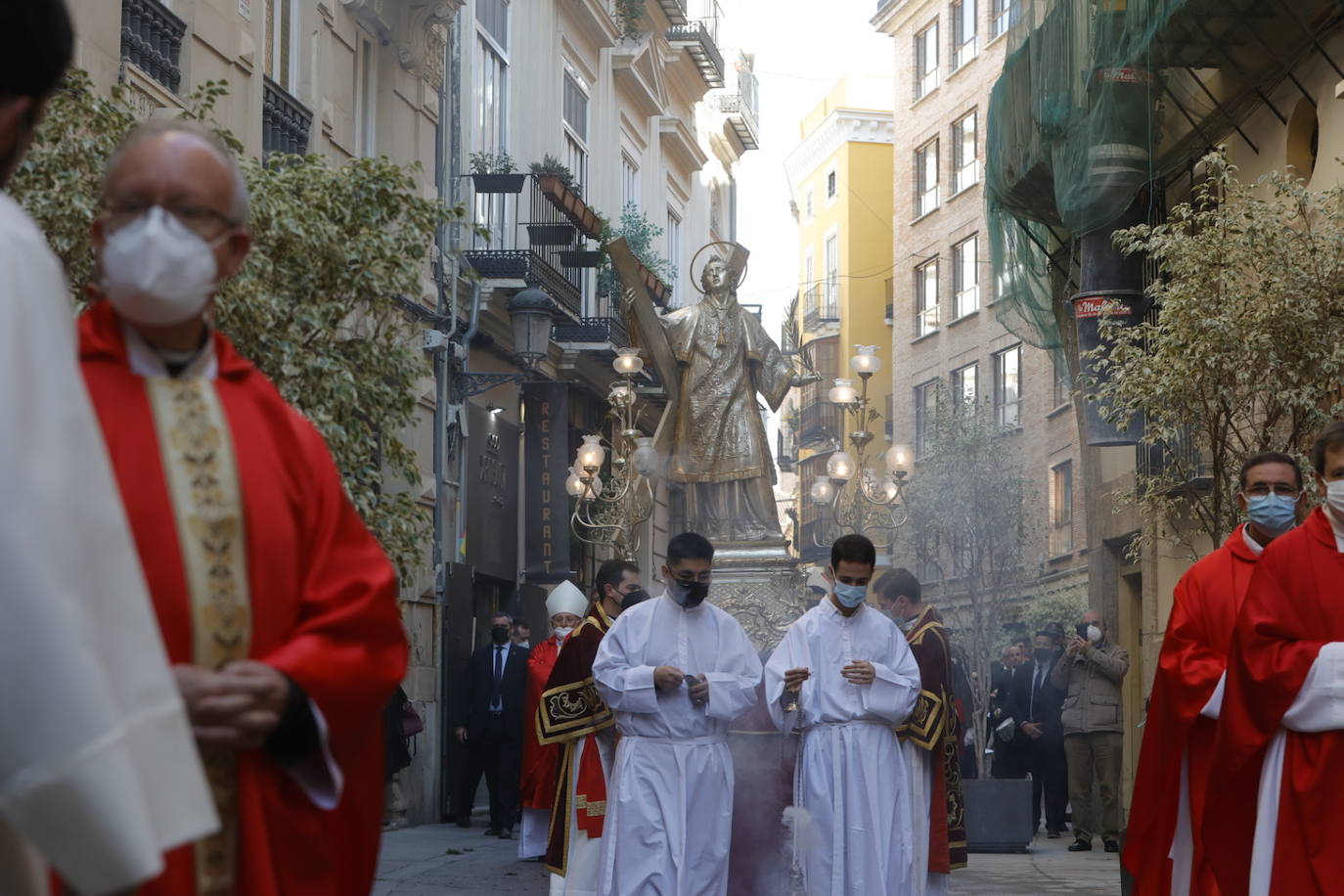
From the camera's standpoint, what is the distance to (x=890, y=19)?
4853cm

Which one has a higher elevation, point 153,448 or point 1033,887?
point 153,448

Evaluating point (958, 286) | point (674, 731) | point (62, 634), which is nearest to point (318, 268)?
point (674, 731)

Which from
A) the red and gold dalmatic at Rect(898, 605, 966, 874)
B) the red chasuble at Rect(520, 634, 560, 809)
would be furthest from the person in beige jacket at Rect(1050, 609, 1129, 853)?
the red and gold dalmatic at Rect(898, 605, 966, 874)

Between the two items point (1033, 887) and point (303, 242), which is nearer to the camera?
point (303, 242)

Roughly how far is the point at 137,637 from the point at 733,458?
39.0 feet

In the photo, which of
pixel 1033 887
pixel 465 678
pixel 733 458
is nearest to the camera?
pixel 1033 887

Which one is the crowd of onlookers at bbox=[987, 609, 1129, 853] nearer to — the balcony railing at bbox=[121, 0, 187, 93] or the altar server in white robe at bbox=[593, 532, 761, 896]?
the altar server in white robe at bbox=[593, 532, 761, 896]

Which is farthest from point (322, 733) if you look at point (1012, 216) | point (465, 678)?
point (1012, 216)

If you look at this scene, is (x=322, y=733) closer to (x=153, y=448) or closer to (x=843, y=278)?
(x=153, y=448)

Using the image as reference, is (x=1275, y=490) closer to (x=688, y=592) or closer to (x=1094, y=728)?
(x=688, y=592)

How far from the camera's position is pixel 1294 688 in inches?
229

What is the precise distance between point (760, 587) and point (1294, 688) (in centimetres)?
783

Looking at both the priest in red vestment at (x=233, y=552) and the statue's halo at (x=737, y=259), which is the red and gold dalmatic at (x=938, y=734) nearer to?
the statue's halo at (x=737, y=259)

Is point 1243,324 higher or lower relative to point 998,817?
higher
